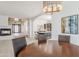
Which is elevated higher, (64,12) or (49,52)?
(64,12)

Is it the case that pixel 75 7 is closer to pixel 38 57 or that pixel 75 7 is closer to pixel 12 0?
pixel 12 0

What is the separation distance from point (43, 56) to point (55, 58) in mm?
190

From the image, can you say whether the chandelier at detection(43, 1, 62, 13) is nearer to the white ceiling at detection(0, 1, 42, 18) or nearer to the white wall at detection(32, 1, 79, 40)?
the white wall at detection(32, 1, 79, 40)

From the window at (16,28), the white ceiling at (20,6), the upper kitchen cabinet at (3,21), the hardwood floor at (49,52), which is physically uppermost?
the white ceiling at (20,6)

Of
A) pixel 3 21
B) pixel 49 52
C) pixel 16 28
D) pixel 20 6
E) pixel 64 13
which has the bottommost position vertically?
pixel 49 52

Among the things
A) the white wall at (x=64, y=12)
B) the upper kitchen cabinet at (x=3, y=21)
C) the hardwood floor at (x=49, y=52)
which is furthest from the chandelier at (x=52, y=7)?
the upper kitchen cabinet at (x=3, y=21)

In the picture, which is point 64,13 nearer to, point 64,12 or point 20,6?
point 64,12

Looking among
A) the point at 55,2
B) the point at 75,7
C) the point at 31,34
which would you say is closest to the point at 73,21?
the point at 75,7

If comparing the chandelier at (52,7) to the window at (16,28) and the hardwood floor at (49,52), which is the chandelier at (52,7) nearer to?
the hardwood floor at (49,52)

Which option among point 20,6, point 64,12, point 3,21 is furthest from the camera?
point 3,21

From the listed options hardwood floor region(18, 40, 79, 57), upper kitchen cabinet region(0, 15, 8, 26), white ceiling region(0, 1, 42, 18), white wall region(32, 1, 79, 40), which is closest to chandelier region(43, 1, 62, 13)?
hardwood floor region(18, 40, 79, 57)

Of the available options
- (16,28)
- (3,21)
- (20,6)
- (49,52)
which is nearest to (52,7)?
(49,52)

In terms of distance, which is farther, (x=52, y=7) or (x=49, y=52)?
Answer: (x=52, y=7)

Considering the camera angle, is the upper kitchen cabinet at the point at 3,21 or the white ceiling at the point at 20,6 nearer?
the white ceiling at the point at 20,6
